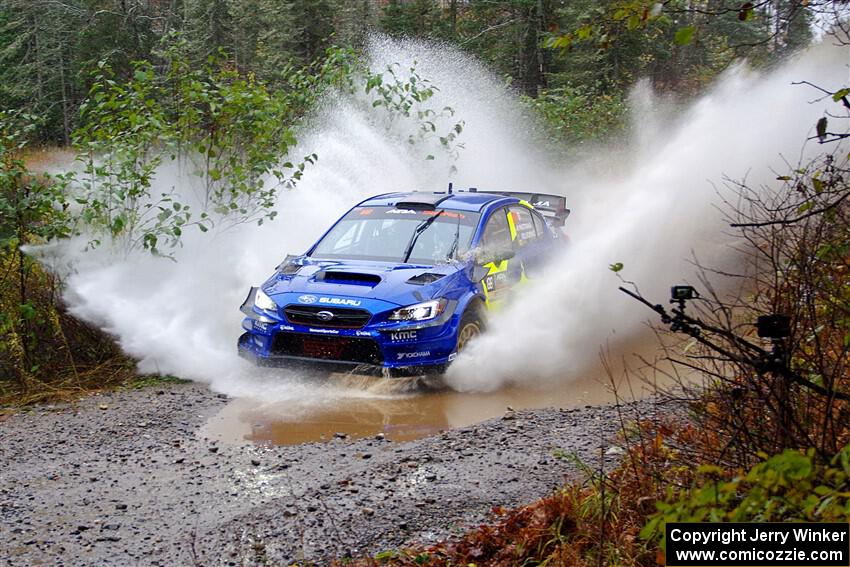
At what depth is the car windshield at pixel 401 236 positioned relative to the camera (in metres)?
9.95

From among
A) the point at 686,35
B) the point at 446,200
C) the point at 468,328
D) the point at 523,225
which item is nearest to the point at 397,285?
the point at 468,328

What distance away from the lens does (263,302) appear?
9312 millimetres

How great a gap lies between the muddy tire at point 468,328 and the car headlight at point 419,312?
371 millimetres

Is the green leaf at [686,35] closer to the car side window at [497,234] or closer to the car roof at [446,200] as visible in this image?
the car side window at [497,234]

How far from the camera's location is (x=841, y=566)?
3.36 meters

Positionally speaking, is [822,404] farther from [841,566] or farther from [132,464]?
[132,464]

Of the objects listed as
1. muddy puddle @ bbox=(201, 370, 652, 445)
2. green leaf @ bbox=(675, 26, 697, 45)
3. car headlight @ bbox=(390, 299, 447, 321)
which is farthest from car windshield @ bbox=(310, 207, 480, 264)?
green leaf @ bbox=(675, 26, 697, 45)

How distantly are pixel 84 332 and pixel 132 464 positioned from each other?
331cm

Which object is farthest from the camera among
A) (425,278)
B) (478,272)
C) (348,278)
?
(478,272)

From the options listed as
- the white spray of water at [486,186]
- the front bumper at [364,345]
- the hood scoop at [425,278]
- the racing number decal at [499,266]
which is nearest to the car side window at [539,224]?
the white spray of water at [486,186]

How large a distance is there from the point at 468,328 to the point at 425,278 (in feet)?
2.31

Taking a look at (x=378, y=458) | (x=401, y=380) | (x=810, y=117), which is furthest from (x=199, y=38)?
(x=378, y=458)

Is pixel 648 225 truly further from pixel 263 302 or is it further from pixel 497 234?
pixel 263 302

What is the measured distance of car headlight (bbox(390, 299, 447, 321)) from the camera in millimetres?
8859
